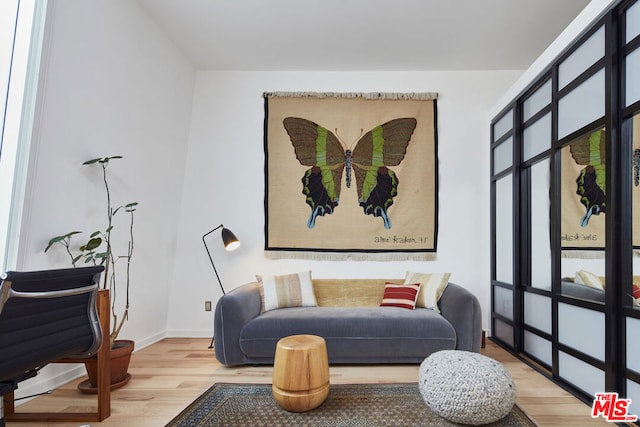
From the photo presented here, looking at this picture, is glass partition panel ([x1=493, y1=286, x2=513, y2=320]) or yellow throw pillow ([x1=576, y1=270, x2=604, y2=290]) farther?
glass partition panel ([x1=493, y1=286, x2=513, y2=320])

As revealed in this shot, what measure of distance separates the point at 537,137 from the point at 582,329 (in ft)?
4.92

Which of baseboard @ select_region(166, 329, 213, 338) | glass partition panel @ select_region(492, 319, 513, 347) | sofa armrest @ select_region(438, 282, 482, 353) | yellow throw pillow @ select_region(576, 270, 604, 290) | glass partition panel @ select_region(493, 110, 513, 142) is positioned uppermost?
glass partition panel @ select_region(493, 110, 513, 142)

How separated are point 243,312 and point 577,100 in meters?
2.83

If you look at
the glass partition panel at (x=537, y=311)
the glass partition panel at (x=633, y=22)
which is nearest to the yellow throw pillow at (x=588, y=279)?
the glass partition panel at (x=537, y=311)

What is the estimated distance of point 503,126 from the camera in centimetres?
357

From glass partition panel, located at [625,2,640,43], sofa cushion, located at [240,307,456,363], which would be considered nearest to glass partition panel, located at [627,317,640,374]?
sofa cushion, located at [240,307,456,363]

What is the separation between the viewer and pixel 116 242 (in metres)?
2.96

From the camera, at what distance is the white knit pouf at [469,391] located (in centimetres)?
185

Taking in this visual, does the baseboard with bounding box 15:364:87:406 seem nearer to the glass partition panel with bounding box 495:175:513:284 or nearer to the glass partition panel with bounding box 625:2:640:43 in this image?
the glass partition panel with bounding box 495:175:513:284

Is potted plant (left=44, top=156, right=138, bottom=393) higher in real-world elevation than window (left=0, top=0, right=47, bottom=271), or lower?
lower

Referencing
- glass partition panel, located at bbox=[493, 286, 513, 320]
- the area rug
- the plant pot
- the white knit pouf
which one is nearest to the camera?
the white knit pouf

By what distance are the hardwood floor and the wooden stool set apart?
0.54 m

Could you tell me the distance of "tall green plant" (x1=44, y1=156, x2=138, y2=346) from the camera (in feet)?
7.70

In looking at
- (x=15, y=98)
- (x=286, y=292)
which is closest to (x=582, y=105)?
(x=286, y=292)
